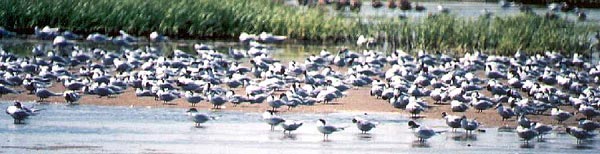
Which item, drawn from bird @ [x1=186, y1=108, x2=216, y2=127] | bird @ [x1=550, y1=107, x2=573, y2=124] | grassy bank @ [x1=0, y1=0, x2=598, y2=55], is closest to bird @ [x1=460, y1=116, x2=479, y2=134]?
bird @ [x1=550, y1=107, x2=573, y2=124]

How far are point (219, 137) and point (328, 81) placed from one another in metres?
7.28

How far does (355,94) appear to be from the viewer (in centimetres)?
2773

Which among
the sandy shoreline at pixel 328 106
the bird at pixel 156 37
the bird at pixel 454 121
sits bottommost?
the sandy shoreline at pixel 328 106

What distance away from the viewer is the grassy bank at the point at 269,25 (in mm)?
37875

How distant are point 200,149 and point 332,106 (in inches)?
244

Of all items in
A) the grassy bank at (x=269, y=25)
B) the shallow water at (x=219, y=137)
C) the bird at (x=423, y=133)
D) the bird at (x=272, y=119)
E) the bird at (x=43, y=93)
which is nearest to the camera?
the shallow water at (x=219, y=137)

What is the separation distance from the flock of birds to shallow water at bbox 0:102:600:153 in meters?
0.25

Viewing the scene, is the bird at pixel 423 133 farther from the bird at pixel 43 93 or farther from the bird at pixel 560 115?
the bird at pixel 43 93

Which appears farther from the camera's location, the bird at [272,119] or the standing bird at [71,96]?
the standing bird at [71,96]

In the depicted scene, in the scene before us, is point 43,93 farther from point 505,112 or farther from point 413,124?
point 505,112

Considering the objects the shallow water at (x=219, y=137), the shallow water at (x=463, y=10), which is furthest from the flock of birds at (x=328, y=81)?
the shallow water at (x=463, y=10)

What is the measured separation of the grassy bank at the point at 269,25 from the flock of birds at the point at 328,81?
1798 mm

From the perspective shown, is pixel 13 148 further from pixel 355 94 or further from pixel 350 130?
pixel 355 94

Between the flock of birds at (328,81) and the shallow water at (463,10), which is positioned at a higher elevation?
the shallow water at (463,10)
